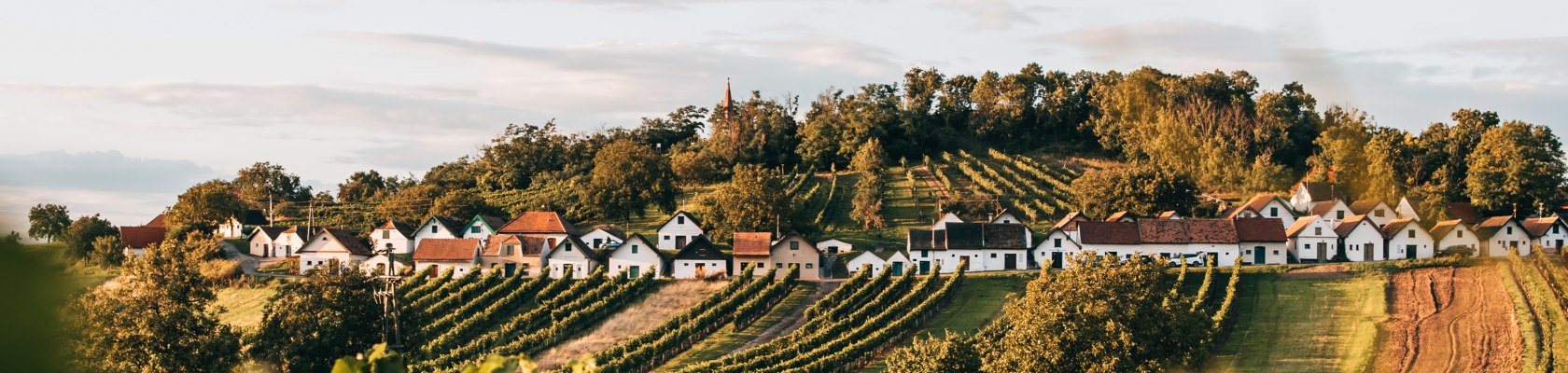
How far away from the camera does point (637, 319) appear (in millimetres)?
57594

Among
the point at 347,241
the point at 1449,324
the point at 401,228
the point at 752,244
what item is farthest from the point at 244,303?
the point at 1449,324

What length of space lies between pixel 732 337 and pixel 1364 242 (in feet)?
103

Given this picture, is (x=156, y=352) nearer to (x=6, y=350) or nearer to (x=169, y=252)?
(x=169, y=252)

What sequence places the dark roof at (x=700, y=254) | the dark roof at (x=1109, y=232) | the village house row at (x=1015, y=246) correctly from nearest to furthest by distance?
the dark roof at (x=700, y=254) < the village house row at (x=1015, y=246) < the dark roof at (x=1109, y=232)

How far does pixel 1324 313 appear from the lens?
55.8 meters

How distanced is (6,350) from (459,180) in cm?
10056

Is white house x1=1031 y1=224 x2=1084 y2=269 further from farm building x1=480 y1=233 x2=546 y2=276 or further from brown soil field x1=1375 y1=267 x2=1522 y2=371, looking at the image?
farm building x1=480 y1=233 x2=546 y2=276

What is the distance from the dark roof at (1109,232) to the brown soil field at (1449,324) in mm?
12100

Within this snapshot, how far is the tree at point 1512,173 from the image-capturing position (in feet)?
256

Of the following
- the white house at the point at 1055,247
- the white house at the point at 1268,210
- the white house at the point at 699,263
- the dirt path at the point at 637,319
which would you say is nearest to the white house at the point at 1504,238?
the white house at the point at 1268,210

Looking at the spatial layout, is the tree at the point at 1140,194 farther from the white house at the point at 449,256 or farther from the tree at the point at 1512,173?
the white house at the point at 449,256

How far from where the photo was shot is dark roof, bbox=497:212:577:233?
3004 inches

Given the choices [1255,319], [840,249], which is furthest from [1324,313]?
[840,249]

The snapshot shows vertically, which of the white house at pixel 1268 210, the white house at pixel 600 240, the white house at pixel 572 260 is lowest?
the white house at pixel 572 260
